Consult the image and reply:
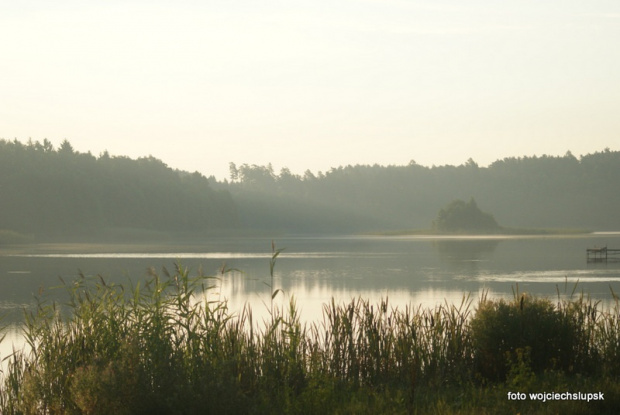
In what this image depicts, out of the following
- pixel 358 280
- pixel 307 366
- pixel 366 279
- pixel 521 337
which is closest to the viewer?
pixel 521 337

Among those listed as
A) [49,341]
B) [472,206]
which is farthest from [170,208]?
[49,341]

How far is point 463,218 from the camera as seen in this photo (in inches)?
6629

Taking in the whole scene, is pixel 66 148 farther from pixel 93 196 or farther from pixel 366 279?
pixel 366 279

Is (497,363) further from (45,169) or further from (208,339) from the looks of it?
(45,169)

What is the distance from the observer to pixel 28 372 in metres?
12.3

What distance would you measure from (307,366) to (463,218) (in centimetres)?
15729

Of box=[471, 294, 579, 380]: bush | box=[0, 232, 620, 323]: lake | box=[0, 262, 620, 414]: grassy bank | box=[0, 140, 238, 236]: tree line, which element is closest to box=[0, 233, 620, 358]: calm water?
box=[0, 232, 620, 323]: lake

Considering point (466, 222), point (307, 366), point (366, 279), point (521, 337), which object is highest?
point (466, 222)

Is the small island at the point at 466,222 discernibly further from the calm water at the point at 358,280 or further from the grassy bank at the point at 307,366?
the grassy bank at the point at 307,366

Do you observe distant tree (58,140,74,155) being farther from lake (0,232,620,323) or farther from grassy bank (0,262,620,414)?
grassy bank (0,262,620,414)

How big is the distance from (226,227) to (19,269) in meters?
140

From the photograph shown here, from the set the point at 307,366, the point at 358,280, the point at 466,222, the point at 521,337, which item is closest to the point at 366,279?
the point at 358,280

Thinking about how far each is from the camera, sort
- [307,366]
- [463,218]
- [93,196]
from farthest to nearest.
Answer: [463,218] → [93,196] → [307,366]

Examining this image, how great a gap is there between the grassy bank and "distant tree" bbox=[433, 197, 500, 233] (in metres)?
156
